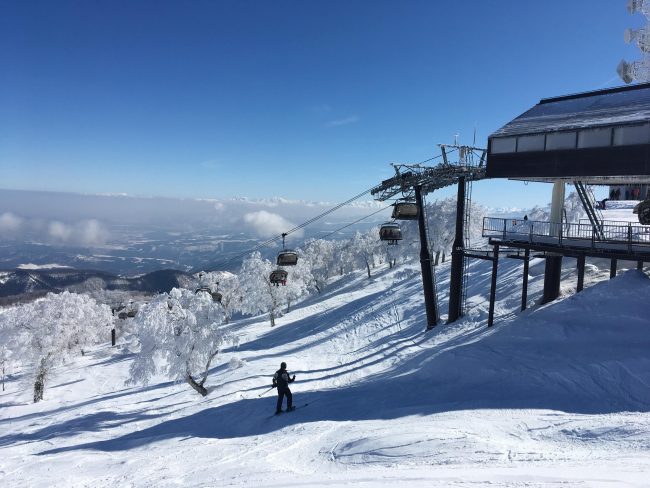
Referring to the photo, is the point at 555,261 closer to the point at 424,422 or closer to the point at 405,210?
the point at 405,210

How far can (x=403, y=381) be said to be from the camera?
1540 centimetres

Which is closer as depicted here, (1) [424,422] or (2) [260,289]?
(1) [424,422]

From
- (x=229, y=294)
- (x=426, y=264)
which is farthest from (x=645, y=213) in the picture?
(x=229, y=294)

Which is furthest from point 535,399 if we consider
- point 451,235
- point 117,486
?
point 451,235

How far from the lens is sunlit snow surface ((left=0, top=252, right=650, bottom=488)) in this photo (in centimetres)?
727

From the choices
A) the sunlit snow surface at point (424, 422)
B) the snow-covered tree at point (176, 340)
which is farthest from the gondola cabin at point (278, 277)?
the sunlit snow surface at point (424, 422)

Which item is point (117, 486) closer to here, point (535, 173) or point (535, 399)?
point (535, 399)

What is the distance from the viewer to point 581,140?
57.6 ft

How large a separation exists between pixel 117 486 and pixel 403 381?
34.2 ft

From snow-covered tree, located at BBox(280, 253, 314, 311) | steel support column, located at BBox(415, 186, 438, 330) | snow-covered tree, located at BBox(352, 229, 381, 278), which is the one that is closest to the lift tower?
steel support column, located at BBox(415, 186, 438, 330)

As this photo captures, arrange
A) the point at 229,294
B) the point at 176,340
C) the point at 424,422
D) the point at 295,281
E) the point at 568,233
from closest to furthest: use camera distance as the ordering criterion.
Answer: the point at 424,422 → the point at 568,233 → the point at 176,340 → the point at 295,281 → the point at 229,294

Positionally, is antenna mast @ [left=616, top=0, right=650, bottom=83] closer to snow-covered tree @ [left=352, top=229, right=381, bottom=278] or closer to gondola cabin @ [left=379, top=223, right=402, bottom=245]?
gondola cabin @ [left=379, top=223, right=402, bottom=245]

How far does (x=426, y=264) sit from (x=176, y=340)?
16.7 metres

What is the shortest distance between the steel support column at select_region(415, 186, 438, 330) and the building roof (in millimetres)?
4402
